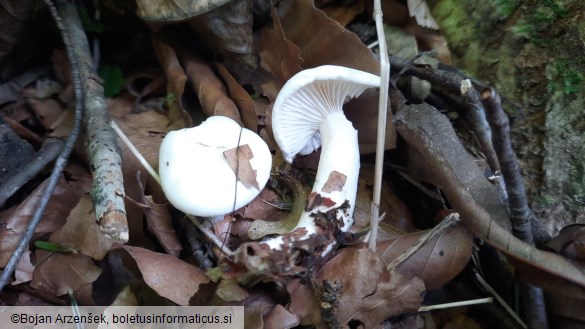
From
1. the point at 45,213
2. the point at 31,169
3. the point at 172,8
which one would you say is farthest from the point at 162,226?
the point at 172,8

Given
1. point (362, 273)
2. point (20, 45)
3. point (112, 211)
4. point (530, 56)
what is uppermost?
point (530, 56)

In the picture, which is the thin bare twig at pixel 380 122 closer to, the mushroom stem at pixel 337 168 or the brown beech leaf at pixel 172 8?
the mushroom stem at pixel 337 168

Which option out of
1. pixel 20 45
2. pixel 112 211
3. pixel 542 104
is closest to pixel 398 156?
pixel 542 104

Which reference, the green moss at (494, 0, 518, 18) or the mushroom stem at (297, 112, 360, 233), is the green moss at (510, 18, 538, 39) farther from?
the mushroom stem at (297, 112, 360, 233)

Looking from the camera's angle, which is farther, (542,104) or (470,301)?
(542,104)

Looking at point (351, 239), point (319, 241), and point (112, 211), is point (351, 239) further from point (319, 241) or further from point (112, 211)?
point (112, 211)

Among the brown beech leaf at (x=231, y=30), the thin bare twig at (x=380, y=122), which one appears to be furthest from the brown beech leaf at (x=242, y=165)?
the brown beech leaf at (x=231, y=30)
